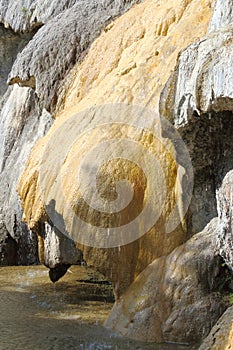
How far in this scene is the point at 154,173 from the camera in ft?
26.2

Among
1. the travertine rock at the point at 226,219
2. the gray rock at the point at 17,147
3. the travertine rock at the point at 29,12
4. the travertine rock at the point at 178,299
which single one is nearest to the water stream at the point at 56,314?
the travertine rock at the point at 178,299

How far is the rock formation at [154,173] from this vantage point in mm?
6723

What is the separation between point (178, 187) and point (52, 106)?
4517 millimetres

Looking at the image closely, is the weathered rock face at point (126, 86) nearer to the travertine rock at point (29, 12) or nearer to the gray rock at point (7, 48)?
the travertine rock at point (29, 12)

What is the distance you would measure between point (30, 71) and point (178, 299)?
19.7ft

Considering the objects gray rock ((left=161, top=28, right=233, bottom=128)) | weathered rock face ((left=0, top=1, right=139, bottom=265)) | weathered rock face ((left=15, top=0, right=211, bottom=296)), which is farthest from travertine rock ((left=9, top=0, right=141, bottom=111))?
gray rock ((left=161, top=28, right=233, bottom=128))

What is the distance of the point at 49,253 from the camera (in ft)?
34.9

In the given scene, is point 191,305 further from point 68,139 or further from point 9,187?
point 9,187

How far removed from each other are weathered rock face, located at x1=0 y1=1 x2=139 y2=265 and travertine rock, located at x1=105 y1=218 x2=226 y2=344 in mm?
2509

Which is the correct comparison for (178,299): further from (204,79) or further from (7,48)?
(7,48)

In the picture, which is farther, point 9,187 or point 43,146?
point 9,187

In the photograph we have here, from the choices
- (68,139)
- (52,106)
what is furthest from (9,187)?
(68,139)

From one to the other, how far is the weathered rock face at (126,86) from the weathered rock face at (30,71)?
1.77 feet

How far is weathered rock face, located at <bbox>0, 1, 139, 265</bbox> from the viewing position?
39.4 ft
